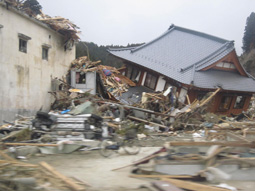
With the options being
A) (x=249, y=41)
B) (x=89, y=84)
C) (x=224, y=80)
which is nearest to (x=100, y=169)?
(x=89, y=84)

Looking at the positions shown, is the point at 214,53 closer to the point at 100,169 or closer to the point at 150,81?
the point at 150,81

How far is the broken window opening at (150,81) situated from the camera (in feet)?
56.0

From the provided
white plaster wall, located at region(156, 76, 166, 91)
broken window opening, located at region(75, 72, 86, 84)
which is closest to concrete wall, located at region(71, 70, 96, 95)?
broken window opening, located at region(75, 72, 86, 84)

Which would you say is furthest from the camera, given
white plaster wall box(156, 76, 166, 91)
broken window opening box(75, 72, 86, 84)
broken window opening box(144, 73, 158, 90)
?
broken window opening box(144, 73, 158, 90)

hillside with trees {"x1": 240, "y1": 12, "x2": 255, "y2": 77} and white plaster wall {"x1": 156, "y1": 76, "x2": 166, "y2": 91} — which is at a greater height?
hillside with trees {"x1": 240, "y1": 12, "x2": 255, "y2": 77}

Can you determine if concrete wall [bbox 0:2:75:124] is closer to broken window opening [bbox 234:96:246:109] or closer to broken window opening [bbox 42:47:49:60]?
broken window opening [bbox 42:47:49:60]

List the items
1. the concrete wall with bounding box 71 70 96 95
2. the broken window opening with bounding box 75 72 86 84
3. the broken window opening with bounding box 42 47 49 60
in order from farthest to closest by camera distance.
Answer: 1. the broken window opening with bounding box 75 72 86 84
2. the concrete wall with bounding box 71 70 96 95
3. the broken window opening with bounding box 42 47 49 60

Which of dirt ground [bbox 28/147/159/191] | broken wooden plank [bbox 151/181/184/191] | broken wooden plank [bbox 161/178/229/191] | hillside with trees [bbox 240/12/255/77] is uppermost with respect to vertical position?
hillside with trees [bbox 240/12/255/77]

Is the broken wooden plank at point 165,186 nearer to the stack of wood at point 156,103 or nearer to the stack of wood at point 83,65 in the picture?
the stack of wood at point 156,103

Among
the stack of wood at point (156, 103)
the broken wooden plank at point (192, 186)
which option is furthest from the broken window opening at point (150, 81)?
the broken wooden plank at point (192, 186)

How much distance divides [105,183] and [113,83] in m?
13.1

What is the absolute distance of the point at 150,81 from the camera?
17.4 metres

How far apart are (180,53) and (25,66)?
463 inches

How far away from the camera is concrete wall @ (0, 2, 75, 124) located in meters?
10.1
